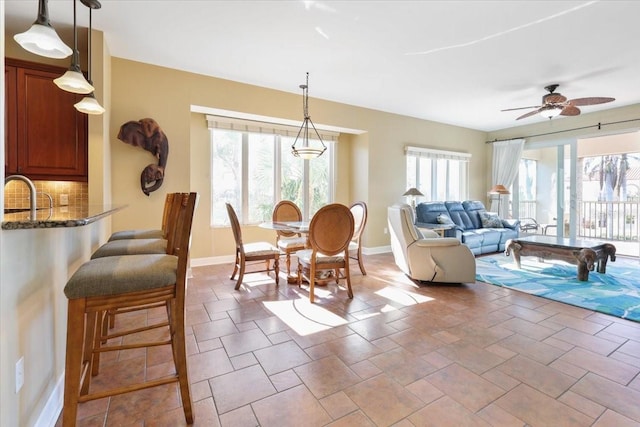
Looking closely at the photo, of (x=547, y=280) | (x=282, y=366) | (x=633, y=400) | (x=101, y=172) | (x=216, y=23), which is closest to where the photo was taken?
(x=633, y=400)

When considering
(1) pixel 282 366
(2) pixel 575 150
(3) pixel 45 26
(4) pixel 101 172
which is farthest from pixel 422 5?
(2) pixel 575 150

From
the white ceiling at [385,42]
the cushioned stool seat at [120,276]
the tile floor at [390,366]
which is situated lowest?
the tile floor at [390,366]

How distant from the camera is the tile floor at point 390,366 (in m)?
1.52

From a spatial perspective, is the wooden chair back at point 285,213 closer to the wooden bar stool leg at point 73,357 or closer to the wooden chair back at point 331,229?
the wooden chair back at point 331,229

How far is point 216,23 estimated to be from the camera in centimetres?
287

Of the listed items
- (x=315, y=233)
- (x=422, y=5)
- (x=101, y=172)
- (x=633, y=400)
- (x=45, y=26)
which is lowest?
(x=633, y=400)

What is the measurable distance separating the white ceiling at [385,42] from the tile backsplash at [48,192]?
58.2 inches

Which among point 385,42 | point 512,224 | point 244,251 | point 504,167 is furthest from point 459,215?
point 244,251

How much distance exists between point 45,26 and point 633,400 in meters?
3.82

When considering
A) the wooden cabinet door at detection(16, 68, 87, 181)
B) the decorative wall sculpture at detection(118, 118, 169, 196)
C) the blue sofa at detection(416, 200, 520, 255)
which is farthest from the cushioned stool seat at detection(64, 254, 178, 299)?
the blue sofa at detection(416, 200, 520, 255)

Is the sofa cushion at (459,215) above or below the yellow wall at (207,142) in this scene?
below

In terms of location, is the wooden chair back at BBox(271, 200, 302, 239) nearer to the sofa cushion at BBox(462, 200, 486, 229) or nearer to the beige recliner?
the beige recliner

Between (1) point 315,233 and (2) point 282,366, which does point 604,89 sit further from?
(2) point 282,366

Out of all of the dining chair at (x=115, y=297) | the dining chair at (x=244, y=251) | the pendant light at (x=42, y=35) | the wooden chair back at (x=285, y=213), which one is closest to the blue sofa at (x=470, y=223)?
the wooden chair back at (x=285, y=213)
